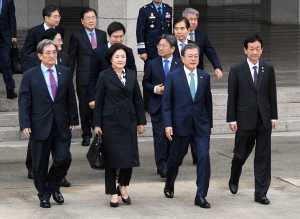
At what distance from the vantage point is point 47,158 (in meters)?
8.78

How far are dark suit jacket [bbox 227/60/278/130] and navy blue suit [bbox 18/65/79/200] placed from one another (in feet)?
5.73

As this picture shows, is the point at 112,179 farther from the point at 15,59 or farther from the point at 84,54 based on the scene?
the point at 15,59

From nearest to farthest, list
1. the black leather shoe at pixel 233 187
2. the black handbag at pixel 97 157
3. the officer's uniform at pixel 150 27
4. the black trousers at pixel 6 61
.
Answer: the black handbag at pixel 97 157 < the black leather shoe at pixel 233 187 < the officer's uniform at pixel 150 27 < the black trousers at pixel 6 61

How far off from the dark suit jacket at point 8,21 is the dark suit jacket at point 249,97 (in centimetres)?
478

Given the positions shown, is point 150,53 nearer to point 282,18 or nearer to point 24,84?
point 24,84

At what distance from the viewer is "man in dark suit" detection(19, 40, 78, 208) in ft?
28.4

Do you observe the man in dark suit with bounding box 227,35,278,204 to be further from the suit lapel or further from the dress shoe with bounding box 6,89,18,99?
the dress shoe with bounding box 6,89,18,99

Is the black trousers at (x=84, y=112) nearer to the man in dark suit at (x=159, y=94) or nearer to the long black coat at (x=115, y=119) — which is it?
the man in dark suit at (x=159, y=94)

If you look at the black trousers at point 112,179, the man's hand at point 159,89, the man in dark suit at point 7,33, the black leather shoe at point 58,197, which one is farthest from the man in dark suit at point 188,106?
the man in dark suit at point 7,33

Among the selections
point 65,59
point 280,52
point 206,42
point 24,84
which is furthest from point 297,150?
point 280,52

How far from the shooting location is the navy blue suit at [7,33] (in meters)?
12.5

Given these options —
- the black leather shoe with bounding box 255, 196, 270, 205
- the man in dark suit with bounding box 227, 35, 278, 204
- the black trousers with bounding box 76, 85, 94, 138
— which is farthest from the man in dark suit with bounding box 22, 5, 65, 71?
the black leather shoe with bounding box 255, 196, 270, 205

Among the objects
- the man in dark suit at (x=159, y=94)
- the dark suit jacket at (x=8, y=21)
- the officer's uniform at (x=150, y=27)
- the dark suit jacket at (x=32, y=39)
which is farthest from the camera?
the dark suit jacket at (x=8, y=21)

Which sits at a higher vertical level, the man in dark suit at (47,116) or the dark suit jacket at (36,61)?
the dark suit jacket at (36,61)
